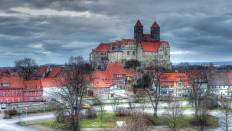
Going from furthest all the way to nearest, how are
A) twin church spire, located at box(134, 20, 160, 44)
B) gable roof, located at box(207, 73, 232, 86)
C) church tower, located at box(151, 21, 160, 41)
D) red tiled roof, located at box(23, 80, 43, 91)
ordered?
church tower, located at box(151, 21, 160, 41), twin church spire, located at box(134, 20, 160, 44), gable roof, located at box(207, 73, 232, 86), red tiled roof, located at box(23, 80, 43, 91)

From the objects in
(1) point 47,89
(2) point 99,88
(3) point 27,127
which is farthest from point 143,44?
(3) point 27,127

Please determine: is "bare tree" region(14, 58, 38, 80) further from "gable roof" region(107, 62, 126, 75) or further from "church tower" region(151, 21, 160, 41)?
"church tower" region(151, 21, 160, 41)

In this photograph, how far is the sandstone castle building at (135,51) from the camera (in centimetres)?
9931

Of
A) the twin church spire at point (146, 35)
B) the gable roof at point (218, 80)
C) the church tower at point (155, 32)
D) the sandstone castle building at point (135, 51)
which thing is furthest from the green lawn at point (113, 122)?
the church tower at point (155, 32)

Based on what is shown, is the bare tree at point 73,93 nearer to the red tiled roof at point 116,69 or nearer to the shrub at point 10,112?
the shrub at point 10,112

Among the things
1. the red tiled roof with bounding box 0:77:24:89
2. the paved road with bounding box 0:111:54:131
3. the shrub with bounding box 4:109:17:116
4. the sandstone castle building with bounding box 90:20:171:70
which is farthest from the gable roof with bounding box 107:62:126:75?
the shrub with bounding box 4:109:17:116

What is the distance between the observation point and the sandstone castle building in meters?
99.3

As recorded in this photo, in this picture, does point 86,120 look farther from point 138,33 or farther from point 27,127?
point 138,33

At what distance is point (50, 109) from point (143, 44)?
210 ft

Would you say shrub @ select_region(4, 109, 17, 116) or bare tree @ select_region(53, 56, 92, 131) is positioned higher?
bare tree @ select_region(53, 56, 92, 131)

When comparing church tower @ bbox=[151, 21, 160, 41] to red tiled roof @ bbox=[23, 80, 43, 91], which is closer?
red tiled roof @ bbox=[23, 80, 43, 91]

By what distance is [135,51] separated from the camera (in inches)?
4021

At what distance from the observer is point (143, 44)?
333ft

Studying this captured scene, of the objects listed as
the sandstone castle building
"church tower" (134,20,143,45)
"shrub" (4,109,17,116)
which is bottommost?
"shrub" (4,109,17,116)
